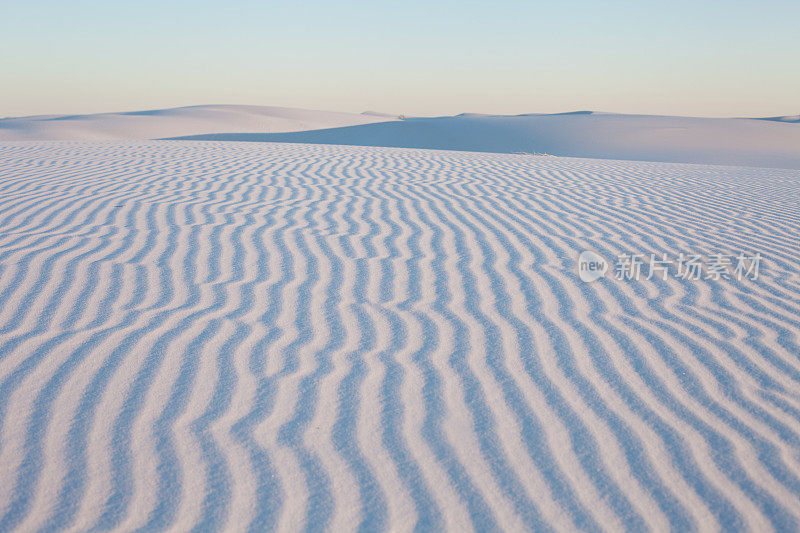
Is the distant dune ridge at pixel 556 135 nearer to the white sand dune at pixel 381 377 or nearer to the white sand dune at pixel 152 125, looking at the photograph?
the white sand dune at pixel 152 125

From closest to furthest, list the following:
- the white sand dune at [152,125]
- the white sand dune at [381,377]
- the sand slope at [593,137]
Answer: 1. the white sand dune at [381,377]
2. the sand slope at [593,137]
3. the white sand dune at [152,125]

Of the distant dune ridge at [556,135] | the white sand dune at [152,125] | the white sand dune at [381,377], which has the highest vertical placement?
the white sand dune at [381,377]

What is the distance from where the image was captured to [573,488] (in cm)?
235

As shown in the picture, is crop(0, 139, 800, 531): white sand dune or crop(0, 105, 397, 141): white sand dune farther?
crop(0, 105, 397, 141): white sand dune

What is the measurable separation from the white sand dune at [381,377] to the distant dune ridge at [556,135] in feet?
64.3

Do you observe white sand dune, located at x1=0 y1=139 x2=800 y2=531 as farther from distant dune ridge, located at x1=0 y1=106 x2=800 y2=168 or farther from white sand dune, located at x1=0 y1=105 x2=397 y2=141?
white sand dune, located at x1=0 y1=105 x2=397 y2=141

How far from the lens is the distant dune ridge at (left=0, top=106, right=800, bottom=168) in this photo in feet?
82.0

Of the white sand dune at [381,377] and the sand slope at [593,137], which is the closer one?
the white sand dune at [381,377]

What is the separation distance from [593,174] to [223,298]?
817 centimetres

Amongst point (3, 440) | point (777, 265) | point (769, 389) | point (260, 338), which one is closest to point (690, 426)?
point (769, 389)

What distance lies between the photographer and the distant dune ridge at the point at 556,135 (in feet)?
82.0

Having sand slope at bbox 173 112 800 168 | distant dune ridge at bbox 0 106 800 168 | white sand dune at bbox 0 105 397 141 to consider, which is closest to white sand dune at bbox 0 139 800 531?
distant dune ridge at bbox 0 106 800 168

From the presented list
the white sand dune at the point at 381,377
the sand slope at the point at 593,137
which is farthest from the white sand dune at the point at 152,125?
the white sand dune at the point at 381,377

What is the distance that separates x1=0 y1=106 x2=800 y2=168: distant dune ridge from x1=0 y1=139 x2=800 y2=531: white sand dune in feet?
64.3
